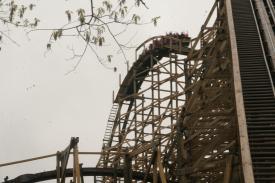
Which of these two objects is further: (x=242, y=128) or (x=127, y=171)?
(x=127, y=171)

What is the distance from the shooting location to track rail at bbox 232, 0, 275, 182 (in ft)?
34.8

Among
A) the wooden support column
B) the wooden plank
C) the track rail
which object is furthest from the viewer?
the wooden support column

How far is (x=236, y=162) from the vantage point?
33.8 ft

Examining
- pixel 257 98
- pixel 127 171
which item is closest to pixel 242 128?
pixel 257 98

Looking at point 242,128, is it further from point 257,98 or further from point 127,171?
point 127,171

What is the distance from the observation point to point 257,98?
1280 cm

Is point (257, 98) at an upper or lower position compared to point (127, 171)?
upper

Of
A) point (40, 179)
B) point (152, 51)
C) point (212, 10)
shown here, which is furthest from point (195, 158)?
point (152, 51)

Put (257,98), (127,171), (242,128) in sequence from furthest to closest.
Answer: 1. (127,171)
2. (257,98)
3. (242,128)

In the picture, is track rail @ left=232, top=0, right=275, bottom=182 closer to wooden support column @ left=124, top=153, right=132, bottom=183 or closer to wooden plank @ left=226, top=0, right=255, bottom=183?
wooden plank @ left=226, top=0, right=255, bottom=183

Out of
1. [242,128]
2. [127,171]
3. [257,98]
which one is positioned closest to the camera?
[242,128]

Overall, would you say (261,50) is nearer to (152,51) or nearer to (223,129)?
(223,129)

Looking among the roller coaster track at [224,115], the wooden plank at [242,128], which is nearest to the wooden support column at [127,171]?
the roller coaster track at [224,115]

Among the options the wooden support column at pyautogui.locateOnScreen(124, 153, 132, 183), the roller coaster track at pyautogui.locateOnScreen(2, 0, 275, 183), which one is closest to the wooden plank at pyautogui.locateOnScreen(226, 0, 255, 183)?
the roller coaster track at pyautogui.locateOnScreen(2, 0, 275, 183)
